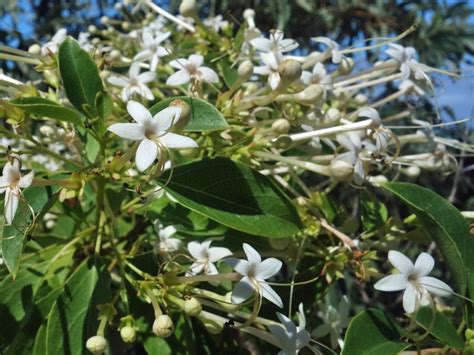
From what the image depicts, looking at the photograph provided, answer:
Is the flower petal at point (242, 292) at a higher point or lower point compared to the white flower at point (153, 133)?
lower

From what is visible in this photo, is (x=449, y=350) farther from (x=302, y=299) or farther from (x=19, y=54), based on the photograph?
(x=19, y=54)

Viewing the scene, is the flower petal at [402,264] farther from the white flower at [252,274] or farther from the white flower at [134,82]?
the white flower at [134,82]

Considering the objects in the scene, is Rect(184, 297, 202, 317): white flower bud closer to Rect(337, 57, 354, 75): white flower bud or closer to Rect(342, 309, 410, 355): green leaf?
Rect(342, 309, 410, 355): green leaf

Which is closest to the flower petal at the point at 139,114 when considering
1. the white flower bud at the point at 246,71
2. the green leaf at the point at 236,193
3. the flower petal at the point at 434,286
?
the green leaf at the point at 236,193

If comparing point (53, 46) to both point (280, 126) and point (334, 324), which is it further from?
point (334, 324)

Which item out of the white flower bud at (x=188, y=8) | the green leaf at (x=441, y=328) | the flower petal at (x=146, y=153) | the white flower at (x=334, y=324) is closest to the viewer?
the flower petal at (x=146, y=153)

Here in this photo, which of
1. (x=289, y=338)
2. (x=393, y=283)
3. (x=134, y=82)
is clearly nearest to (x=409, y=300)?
(x=393, y=283)
